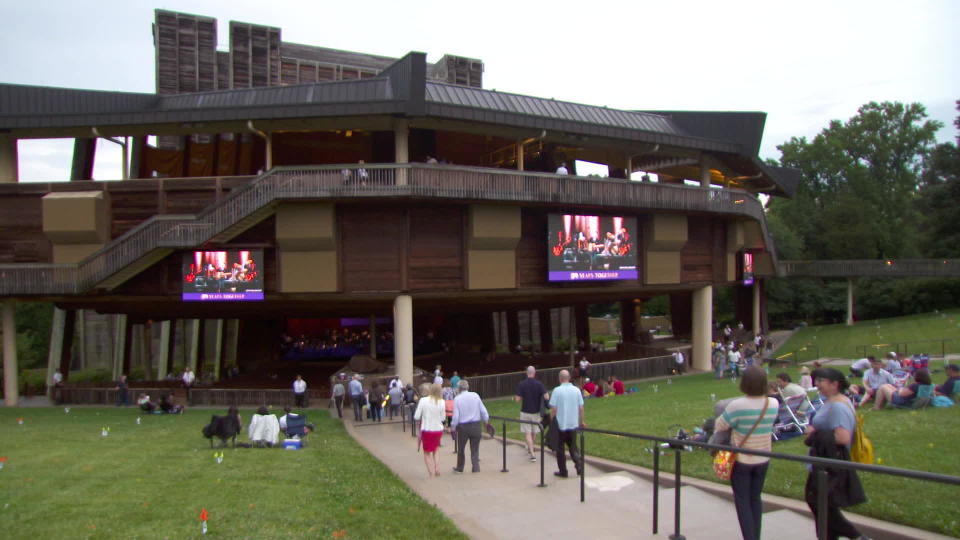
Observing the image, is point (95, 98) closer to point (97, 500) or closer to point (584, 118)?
point (584, 118)

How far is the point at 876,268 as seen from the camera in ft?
170

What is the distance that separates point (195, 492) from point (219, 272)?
54.0 ft

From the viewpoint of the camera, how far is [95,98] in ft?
92.8

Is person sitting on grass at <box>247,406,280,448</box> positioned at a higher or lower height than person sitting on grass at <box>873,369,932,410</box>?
lower

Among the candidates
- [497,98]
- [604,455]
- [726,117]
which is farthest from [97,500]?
[726,117]

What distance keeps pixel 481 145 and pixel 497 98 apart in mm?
5456

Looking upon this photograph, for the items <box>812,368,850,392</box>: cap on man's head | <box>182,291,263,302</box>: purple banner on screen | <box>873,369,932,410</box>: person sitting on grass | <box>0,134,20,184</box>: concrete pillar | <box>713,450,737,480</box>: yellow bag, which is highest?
<box>0,134,20,184</box>: concrete pillar

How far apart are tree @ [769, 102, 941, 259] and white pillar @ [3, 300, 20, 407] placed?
219 feet

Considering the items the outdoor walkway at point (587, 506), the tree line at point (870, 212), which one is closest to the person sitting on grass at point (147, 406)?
the outdoor walkway at point (587, 506)

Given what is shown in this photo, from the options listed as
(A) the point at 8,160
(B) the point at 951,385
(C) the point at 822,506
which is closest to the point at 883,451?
(C) the point at 822,506

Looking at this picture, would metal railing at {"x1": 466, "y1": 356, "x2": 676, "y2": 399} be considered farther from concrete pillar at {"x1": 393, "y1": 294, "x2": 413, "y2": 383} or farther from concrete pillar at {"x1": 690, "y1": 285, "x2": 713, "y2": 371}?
concrete pillar at {"x1": 690, "y1": 285, "x2": 713, "y2": 371}

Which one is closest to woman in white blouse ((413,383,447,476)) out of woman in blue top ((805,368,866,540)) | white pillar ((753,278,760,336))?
woman in blue top ((805,368,866,540))

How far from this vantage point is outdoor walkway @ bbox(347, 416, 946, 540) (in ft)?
24.2

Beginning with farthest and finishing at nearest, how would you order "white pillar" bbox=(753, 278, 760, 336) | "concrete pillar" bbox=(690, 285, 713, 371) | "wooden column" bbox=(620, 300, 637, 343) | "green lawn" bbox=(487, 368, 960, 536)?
"white pillar" bbox=(753, 278, 760, 336), "wooden column" bbox=(620, 300, 637, 343), "concrete pillar" bbox=(690, 285, 713, 371), "green lawn" bbox=(487, 368, 960, 536)
